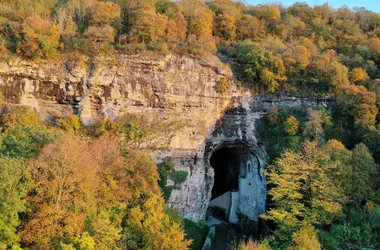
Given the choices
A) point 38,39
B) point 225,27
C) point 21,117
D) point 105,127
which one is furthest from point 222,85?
point 21,117

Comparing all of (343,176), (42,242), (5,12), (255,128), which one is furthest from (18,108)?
(343,176)

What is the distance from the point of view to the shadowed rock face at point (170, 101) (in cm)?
2644

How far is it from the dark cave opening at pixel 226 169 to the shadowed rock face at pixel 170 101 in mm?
4125

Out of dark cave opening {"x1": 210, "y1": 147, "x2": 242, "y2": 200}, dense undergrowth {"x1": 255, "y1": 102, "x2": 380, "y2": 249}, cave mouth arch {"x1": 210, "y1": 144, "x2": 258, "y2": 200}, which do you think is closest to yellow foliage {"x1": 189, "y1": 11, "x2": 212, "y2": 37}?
cave mouth arch {"x1": 210, "y1": 144, "x2": 258, "y2": 200}

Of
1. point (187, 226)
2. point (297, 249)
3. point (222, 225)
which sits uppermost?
point (297, 249)

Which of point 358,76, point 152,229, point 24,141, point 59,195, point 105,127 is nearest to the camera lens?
point 59,195

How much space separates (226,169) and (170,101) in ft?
48.4

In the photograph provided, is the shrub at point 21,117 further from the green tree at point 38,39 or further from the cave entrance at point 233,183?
the cave entrance at point 233,183

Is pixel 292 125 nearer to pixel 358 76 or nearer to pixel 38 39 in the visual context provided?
pixel 358 76

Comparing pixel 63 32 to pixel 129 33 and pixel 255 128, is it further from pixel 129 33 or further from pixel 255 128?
pixel 255 128

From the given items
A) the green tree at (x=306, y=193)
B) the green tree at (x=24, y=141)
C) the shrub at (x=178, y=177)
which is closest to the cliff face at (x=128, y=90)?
the shrub at (x=178, y=177)

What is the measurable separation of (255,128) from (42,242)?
2235 centimetres

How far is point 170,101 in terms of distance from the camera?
28.9 meters

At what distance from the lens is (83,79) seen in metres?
27.3
